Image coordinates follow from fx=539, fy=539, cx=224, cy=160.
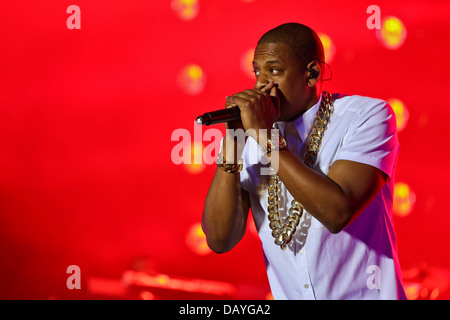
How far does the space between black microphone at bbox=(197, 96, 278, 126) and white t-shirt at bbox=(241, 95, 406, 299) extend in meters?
0.27

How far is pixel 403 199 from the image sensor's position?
8.23 ft

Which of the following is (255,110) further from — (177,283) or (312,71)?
(177,283)

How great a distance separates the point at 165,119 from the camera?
2.62 m

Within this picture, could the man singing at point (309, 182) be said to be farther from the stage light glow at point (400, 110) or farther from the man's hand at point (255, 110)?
the stage light glow at point (400, 110)

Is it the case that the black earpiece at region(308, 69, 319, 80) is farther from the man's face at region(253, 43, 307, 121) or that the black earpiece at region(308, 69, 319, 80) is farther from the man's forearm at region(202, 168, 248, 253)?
the man's forearm at region(202, 168, 248, 253)

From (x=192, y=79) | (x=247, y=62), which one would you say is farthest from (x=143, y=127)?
(x=247, y=62)

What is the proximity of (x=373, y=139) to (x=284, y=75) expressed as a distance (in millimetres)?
278

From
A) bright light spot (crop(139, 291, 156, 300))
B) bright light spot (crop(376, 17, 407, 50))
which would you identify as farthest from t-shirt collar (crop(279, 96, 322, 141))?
bright light spot (crop(139, 291, 156, 300))

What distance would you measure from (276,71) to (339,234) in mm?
438

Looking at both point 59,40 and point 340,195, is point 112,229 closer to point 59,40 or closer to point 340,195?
point 59,40

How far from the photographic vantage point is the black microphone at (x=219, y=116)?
1.19 metres

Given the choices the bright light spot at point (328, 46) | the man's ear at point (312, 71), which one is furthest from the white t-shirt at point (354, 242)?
the bright light spot at point (328, 46)
